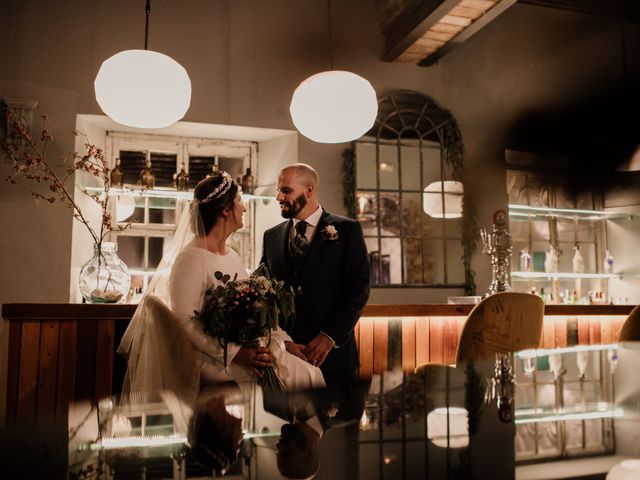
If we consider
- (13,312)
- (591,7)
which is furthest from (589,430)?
(591,7)

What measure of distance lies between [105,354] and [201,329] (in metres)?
1.31

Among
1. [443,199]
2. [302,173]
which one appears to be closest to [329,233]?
[302,173]

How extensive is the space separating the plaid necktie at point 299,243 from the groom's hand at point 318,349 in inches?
18.0

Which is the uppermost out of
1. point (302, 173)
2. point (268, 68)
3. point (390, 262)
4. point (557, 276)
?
point (268, 68)

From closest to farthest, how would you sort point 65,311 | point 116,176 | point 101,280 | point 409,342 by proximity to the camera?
1. point 65,311
2. point 101,280
3. point 409,342
4. point 116,176

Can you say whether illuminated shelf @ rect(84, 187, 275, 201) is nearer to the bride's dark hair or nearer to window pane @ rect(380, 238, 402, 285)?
window pane @ rect(380, 238, 402, 285)

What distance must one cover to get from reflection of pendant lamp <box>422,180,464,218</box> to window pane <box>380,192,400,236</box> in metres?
0.30

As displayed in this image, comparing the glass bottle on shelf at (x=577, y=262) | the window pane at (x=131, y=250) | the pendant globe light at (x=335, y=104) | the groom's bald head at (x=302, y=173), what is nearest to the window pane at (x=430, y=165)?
the pendant globe light at (x=335, y=104)

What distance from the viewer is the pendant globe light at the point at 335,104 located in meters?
3.97

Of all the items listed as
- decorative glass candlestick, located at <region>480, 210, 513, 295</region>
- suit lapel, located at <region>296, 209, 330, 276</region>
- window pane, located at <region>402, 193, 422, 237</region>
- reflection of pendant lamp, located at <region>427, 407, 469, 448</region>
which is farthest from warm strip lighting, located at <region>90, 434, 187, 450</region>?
window pane, located at <region>402, 193, 422, 237</region>

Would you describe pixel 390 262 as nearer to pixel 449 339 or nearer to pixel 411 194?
pixel 411 194

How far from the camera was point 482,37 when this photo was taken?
5871 mm

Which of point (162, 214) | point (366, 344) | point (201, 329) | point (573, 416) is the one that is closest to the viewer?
point (573, 416)

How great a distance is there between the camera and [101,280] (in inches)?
136
